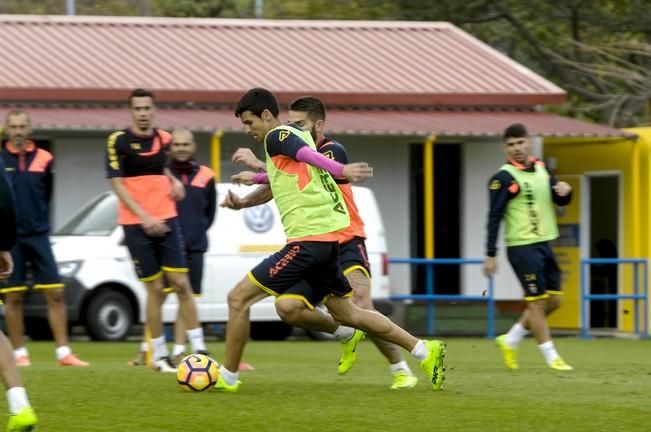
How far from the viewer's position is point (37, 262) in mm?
13523

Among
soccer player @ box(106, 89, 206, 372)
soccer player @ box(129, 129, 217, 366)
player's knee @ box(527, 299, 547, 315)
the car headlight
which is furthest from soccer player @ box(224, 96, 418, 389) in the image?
the car headlight

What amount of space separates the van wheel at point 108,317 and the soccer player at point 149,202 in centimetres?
682

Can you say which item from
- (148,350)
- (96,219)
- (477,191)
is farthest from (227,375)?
(477,191)

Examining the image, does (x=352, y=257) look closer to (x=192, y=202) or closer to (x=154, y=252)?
(x=154, y=252)

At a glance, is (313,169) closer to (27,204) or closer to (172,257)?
(172,257)

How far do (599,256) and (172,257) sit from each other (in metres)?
13.3

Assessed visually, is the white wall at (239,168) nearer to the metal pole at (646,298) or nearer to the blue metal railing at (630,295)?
the blue metal railing at (630,295)

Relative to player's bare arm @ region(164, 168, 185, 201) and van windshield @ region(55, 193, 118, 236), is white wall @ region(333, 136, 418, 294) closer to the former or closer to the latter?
van windshield @ region(55, 193, 118, 236)

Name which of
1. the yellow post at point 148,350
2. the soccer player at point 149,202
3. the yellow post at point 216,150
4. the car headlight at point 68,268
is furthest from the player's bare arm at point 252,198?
the yellow post at point 216,150

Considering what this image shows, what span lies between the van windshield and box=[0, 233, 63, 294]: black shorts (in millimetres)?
5713

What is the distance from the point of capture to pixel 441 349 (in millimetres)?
9953

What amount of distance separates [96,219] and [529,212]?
26.3 ft

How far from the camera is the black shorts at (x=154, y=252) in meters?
12.1

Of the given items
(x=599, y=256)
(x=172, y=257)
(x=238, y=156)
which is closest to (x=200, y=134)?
(x=599, y=256)
